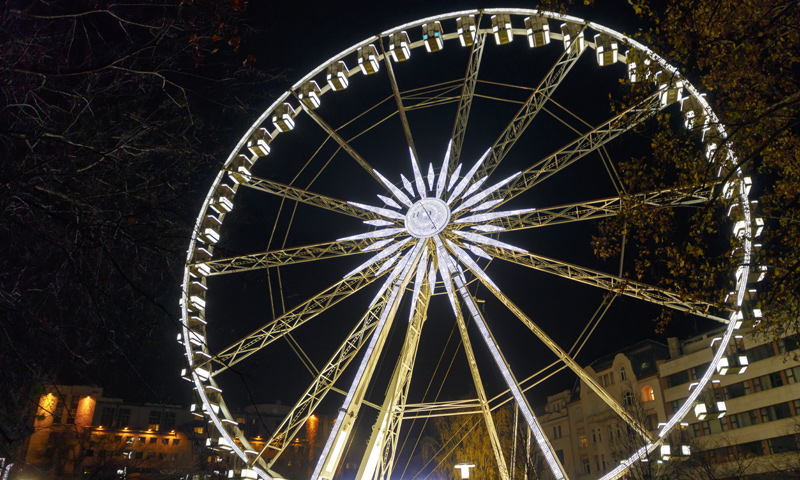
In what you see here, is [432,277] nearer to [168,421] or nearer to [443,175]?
[443,175]

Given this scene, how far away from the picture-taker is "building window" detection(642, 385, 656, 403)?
4794 cm

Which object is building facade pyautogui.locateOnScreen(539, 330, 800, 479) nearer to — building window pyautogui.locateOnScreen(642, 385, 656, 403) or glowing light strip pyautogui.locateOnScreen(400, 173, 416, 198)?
building window pyautogui.locateOnScreen(642, 385, 656, 403)

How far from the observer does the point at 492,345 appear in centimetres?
1666

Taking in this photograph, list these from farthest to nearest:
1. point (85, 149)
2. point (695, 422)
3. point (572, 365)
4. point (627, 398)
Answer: point (627, 398), point (695, 422), point (572, 365), point (85, 149)

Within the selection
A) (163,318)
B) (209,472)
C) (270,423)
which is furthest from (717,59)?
(270,423)

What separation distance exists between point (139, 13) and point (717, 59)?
28.9 feet

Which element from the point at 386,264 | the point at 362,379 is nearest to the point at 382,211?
the point at 386,264

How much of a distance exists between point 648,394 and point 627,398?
1956 millimetres

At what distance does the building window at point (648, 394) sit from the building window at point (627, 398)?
976mm

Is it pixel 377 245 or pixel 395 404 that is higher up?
pixel 377 245

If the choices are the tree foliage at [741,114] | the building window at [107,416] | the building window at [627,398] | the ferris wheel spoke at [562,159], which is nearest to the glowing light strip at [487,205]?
the ferris wheel spoke at [562,159]

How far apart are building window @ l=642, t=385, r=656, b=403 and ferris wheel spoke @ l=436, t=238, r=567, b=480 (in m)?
35.1

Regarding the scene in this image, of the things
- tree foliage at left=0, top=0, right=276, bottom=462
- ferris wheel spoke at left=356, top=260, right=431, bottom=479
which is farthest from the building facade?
tree foliage at left=0, top=0, right=276, bottom=462

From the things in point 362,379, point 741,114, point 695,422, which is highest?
point 741,114
